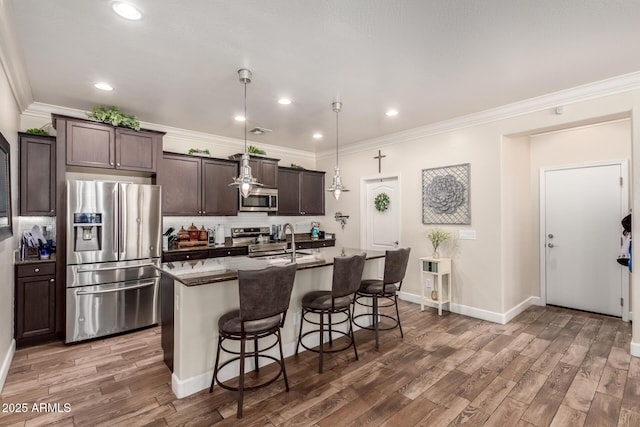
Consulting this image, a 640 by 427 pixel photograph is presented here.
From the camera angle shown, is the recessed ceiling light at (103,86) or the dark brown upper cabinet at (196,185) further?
the dark brown upper cabinet at (196,185)

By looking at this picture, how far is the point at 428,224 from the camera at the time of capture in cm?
479

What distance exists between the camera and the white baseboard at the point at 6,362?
258 centimetres

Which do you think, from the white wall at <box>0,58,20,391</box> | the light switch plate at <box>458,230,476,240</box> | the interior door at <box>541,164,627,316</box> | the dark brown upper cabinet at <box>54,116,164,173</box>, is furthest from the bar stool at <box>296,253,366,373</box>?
the interior door at <box>541,164,627,316</box>

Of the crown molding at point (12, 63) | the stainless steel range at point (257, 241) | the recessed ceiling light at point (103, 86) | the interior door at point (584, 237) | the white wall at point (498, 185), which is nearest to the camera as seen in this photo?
the crown molding at point (12, 63)

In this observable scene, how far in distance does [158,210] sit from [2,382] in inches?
82.2

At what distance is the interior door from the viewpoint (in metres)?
4.22

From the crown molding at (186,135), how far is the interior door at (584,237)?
436 centimetres

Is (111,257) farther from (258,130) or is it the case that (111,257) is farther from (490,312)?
(490,312)

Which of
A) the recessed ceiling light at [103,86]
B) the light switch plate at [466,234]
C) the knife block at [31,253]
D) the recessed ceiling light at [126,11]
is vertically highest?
the recessed ceiling light at [103,86]

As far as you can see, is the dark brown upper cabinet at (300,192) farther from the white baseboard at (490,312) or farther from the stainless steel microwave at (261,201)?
the white baseboard at (490,312)

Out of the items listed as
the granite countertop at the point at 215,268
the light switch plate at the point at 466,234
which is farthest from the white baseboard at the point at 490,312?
the granite countertop at the point at 215,268

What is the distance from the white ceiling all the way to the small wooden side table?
2045 mm

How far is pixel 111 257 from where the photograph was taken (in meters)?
3.68

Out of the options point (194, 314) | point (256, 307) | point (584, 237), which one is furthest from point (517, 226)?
point (194, 314)
